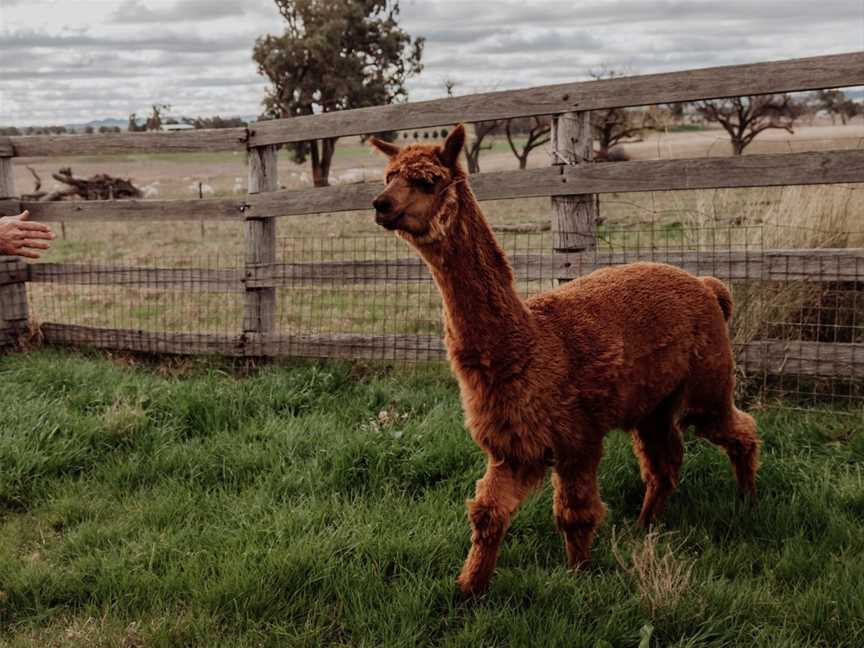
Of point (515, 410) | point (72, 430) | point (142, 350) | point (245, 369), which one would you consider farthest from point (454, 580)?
point (142, 350)

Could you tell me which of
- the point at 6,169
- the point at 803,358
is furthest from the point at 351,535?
the point at 6,169

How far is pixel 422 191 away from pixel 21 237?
2072mm

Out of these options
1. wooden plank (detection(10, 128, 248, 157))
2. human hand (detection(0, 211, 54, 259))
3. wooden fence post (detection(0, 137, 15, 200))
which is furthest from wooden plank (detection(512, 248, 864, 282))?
wooden fence post (detection(0, 137, 15, 200))

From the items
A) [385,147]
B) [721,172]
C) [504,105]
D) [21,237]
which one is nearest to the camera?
[385,147]

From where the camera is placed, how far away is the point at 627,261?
528 centimetres

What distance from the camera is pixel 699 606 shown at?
3115 millimetres

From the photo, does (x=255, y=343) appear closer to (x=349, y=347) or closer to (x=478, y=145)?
(x=349, y=347)

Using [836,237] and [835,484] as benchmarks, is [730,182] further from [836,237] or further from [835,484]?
[835,484]

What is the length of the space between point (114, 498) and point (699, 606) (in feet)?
9.91

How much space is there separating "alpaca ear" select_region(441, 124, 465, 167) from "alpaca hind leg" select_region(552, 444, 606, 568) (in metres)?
1.30

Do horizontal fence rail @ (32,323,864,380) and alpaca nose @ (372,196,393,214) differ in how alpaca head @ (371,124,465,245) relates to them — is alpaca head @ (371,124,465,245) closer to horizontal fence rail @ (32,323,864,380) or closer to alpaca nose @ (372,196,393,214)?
alpaca nose @ (372,196,393,214)

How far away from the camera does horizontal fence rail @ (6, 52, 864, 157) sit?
185 inches

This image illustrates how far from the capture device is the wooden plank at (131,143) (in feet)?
22.1

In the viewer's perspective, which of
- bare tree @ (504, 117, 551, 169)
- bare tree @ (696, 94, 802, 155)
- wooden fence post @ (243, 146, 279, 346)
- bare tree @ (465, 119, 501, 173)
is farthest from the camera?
bare tree @ (696, 94, 802, 155)
